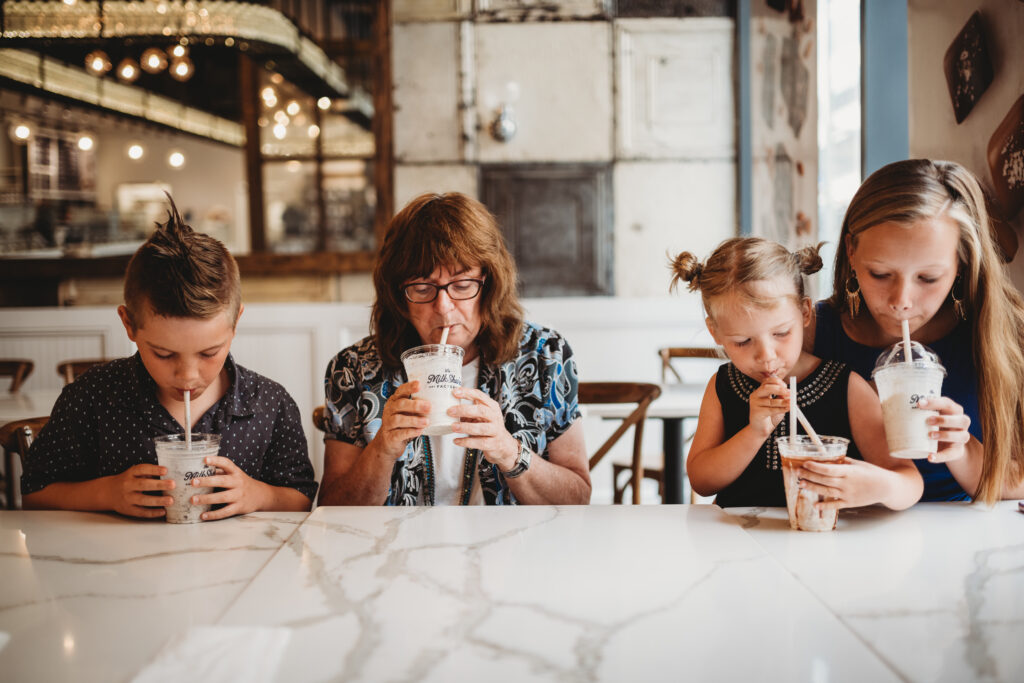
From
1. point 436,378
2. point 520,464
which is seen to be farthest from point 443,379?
point 520,464

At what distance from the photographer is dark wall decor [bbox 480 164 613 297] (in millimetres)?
4754

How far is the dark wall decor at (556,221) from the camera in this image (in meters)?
4.75

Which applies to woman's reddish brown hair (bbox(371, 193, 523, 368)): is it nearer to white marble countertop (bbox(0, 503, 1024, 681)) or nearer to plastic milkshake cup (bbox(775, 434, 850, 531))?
white marble countertop (bbox(0, 503, 1024, 681))

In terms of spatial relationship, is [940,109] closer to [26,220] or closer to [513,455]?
[513,455]

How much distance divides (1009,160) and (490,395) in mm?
1424

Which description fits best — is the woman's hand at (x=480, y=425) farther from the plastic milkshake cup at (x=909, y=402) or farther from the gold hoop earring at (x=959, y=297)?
the gold hoop earring at (x=959, y=297)

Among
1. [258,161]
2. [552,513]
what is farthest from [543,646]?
[258,161]

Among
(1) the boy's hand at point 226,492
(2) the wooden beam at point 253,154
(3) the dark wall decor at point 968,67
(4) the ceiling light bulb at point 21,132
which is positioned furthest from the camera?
(4) the ceiling light bulb at point 21,132

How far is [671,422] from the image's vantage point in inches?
112

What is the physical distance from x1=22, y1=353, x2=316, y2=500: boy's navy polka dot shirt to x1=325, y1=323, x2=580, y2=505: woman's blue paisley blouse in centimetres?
15

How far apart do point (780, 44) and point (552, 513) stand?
3.73 meters

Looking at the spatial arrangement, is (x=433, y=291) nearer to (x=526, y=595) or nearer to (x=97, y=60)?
(x=526, y=595)

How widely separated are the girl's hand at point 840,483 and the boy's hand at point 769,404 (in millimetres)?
169

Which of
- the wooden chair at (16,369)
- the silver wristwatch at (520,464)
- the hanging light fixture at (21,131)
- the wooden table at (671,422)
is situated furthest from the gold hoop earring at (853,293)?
the hanging light fixture at (21,131)
